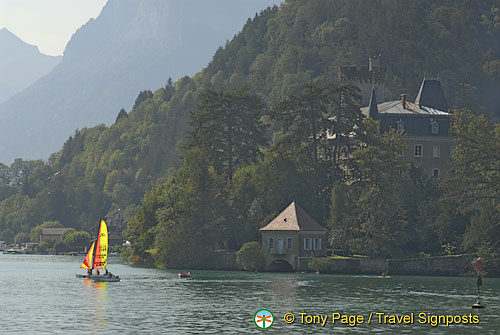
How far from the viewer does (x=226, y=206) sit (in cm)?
14600

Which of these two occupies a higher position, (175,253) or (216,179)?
(216,179)

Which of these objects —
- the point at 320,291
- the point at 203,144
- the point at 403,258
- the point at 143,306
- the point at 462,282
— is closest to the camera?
the point at 143,306

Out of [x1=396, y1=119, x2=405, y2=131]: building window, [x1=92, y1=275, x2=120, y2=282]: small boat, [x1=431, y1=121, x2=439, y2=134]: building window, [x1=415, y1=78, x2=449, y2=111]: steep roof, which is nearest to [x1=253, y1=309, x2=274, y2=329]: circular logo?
[x1=92, y1=275, x2=120, y2=282]: small boat

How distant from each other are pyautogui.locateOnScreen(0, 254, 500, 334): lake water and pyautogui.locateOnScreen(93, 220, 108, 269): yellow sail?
12.3 feet

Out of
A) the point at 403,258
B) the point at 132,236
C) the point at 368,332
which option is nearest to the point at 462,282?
the point at 403,258

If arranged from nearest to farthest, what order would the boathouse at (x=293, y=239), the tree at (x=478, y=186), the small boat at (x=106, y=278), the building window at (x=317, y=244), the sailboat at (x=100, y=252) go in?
1. the small boat at (x=106, y=278)
2. the sailboat at (x=100, y=252)
3. the tree at (x=478, y=186)
4. the boathouse at (x=293, y=239)
5. the building window at (x=317, y=244)

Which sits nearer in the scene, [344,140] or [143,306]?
[143,306]

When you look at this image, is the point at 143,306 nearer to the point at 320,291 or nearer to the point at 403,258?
the point at 320,291

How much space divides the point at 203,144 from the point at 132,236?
22.8m

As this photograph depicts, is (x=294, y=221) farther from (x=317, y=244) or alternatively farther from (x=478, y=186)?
(x=478, y=186)

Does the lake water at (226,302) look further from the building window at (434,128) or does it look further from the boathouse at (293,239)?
the building window at (434,128)

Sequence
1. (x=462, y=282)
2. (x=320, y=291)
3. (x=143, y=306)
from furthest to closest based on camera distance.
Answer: (x=462, y=282)
(x=320, y=291)
(x=143, y=306)

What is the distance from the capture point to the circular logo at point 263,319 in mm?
67938

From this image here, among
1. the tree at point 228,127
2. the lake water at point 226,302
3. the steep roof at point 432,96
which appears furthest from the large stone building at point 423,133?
the lake water at point 226,302
